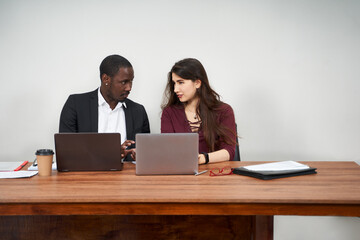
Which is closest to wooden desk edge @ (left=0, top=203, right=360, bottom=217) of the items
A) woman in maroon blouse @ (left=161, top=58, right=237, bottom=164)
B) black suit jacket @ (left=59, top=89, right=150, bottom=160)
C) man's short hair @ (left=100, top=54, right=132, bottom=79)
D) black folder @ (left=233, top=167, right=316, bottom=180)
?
black folder @ (left=233, top=167, right=316, bottom=180)

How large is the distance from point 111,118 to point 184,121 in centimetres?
58

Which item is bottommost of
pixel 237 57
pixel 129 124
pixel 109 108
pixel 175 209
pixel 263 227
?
pixel 263 227

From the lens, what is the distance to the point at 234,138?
222 cm

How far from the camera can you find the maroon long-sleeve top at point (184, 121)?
2.30 meters

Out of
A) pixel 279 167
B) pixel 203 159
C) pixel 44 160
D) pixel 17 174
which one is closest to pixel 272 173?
pixel 279 167

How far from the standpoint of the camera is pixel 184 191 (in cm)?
135

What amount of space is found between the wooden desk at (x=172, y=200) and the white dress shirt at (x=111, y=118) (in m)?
0.87

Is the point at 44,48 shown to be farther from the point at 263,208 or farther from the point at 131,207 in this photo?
the point at 263,208

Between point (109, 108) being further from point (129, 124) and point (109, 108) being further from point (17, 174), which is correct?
point (17, 174)

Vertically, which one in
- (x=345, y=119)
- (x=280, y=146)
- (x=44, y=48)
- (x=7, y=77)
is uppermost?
(x=44, y=48)

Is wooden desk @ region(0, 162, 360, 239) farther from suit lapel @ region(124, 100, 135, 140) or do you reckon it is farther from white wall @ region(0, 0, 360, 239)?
white wall @ region(0, 0, 360, 239)

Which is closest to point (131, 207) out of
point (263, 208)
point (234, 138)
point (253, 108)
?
point (263, 208)

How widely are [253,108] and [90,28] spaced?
1.63 meters

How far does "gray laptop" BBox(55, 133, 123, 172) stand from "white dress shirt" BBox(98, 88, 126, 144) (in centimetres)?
82
